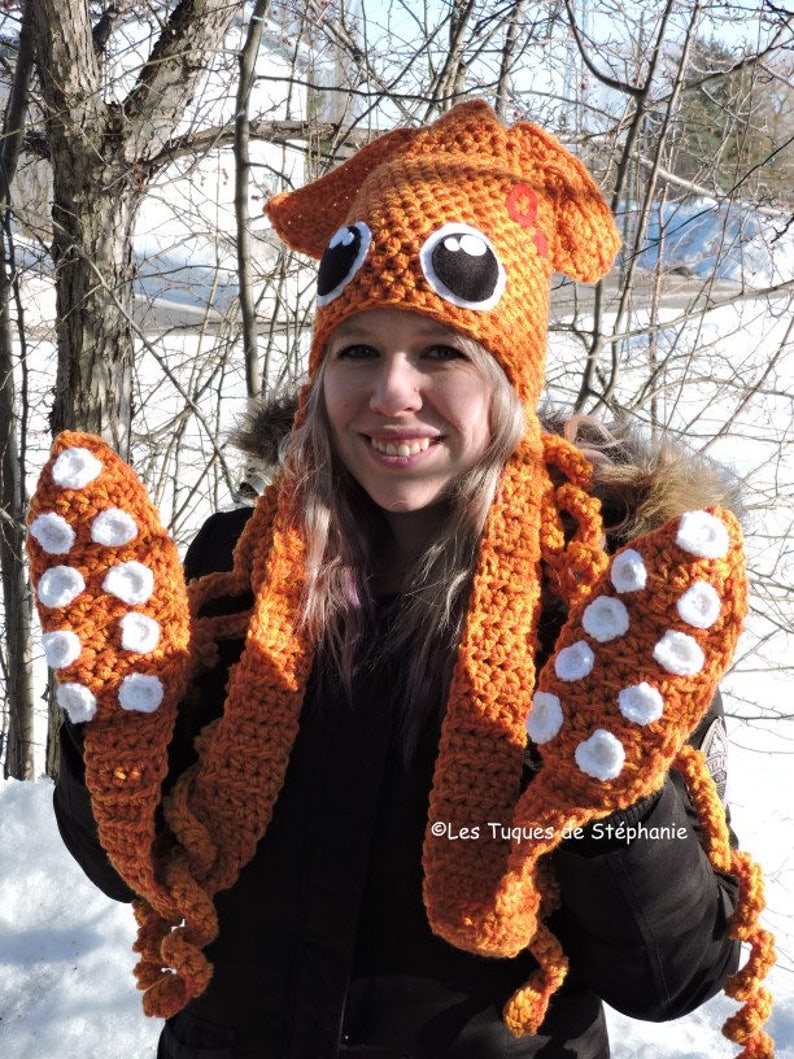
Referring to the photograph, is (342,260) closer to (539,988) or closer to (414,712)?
(414,712)

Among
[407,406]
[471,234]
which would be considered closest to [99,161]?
[471,234]

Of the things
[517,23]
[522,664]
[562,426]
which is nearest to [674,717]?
[522,664]

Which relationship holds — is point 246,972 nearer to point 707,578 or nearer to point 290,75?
point 707,578

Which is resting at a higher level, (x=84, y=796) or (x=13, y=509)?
(x=84, y=796)

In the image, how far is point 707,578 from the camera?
109cm

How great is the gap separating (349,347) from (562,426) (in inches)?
14.3

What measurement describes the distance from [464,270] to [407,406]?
0.68 ft

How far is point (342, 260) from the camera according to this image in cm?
150

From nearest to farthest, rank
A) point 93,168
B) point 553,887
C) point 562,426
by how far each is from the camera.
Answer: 1. point 553,887
2. point 562,426
3. point 93,168

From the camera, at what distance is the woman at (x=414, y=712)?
116 cm

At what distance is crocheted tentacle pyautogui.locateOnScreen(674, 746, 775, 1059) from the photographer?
127 centimetres

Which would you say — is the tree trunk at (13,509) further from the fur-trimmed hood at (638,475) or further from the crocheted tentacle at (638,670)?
the crocheted tentacle at (638,670)

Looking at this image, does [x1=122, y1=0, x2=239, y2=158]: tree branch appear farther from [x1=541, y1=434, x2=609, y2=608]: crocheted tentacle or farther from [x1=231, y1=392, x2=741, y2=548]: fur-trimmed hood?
[x1=541, y1=434, x2=609, y2=608]: crocheted tentacle

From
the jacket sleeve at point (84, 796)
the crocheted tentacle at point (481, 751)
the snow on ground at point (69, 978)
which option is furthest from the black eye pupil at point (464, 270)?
the snow on ground at point (69, 978)
